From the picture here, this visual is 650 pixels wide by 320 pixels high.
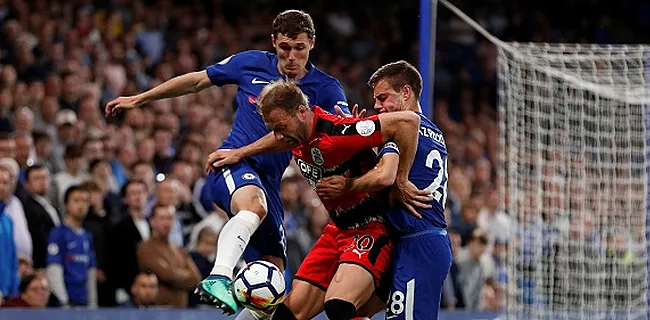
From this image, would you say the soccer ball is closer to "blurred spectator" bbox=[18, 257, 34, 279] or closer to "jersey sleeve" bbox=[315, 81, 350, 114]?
"jersey sleeve" bbox=[315, 81, 350, 114]

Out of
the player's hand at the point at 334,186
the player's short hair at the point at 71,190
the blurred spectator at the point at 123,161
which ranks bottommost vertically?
the player's short hair at the point at 71,190

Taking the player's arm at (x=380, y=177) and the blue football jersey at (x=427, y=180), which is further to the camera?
the blue football jersey at (x=427, y=180)

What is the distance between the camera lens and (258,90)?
7.68 metres

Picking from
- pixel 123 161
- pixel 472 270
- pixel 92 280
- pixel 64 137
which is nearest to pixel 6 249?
pixel 92 280

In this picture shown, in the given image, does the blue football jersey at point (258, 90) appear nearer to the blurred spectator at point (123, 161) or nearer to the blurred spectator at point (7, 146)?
the blurred spectator at point (7, 146)

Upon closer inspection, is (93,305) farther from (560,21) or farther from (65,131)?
(560,21)

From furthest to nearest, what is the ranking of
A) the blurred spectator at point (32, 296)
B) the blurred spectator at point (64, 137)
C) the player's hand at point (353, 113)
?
the blurred spectator at point (64, 137) → the blurred spectator at point (32, 296) → the player's hand at point (353, 113)

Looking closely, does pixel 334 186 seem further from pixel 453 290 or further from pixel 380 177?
pixel 453 290

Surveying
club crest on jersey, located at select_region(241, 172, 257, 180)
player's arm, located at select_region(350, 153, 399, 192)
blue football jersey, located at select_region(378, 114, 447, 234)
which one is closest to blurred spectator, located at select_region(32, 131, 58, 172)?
club crest on jersey, located at select_region(241, 172, 257, 180)

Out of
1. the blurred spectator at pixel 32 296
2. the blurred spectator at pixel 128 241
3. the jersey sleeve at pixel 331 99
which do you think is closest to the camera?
the jersey sleeve at pixel 331 99

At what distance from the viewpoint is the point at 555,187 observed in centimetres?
1283

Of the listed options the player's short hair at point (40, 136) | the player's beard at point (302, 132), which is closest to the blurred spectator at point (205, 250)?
the player's short hair at point (40, 136)

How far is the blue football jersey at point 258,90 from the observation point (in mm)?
7598

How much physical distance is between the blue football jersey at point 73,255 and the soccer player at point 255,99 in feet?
8.95
